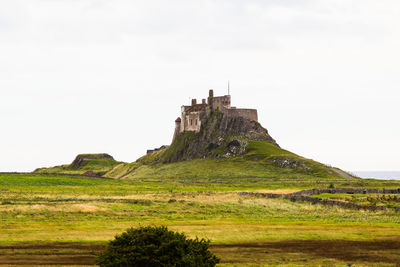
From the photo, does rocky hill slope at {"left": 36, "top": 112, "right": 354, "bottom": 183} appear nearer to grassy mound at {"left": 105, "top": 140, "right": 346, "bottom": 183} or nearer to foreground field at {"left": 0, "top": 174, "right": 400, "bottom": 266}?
grassy mound at {"left": 105, "top": 140, "right": 346, "bottom": 183}

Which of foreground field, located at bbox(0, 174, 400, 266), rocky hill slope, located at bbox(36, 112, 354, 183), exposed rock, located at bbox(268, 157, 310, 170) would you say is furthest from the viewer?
exposed rock, located at bbox(268, 157, 310, 170)

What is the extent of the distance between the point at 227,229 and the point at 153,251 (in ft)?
84.0

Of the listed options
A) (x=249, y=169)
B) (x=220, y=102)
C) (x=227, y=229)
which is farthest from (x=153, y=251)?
(x=220, y=102)

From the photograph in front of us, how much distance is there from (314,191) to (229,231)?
161ft

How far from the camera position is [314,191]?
92312 mm

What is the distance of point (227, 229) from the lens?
4806 centimetres

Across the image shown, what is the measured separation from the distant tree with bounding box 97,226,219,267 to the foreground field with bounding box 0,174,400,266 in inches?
384

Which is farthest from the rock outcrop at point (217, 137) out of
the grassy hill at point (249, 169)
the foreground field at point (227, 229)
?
the foreground field at point (227, 229)

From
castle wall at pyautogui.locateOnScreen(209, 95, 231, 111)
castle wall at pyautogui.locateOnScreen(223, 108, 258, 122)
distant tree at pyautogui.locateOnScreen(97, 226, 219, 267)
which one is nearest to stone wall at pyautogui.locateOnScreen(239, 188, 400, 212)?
distant tree at pyautogui.locateOnScreen(97, 226, 219, 267)

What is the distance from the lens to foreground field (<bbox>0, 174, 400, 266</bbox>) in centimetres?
3525

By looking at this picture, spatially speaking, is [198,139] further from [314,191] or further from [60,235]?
[60,235]

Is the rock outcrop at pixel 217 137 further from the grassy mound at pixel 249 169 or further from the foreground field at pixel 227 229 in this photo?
the foreground field at pixel 227 229

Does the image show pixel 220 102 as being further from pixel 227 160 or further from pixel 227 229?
pixel 227 229

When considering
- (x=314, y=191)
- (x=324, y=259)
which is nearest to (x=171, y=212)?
(x=324, y=259)
